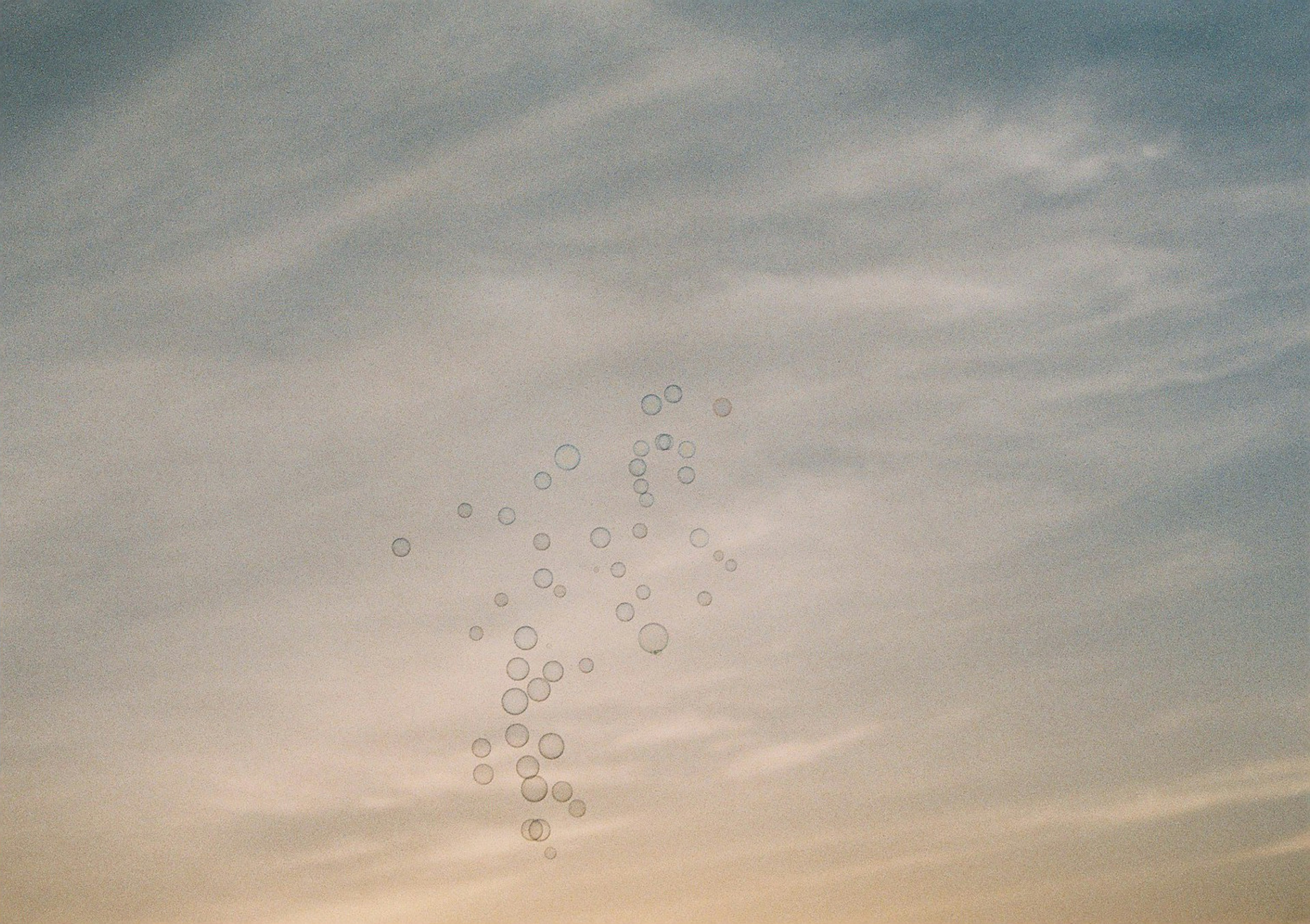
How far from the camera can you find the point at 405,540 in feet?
93.5

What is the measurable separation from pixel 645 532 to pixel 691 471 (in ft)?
5.57

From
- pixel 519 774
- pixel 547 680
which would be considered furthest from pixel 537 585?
pixel 519 774

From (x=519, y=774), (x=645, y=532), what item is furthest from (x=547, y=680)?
(x=645, y=532)

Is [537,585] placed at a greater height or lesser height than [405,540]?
lesser

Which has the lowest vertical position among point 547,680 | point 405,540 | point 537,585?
point 547,680

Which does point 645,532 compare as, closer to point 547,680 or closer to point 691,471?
point 691,471

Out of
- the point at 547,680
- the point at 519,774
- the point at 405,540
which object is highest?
the point at 405,540

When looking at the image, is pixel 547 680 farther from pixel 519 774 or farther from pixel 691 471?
pixel 691 471

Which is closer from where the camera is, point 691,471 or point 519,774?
point 519,774

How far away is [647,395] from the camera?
27.6m

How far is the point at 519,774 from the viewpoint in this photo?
26.0 metres

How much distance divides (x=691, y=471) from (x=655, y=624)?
3550 millimetres

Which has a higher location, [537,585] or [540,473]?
[540,473]

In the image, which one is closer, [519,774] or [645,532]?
[519,774]
